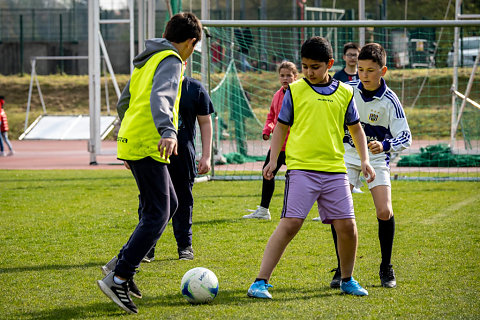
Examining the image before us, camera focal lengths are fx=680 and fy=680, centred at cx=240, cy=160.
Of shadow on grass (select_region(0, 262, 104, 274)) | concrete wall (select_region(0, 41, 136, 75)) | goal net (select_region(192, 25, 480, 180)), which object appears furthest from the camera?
concrete wall (select_region(0, 41, 136, 75))

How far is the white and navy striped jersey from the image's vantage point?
16.6ft

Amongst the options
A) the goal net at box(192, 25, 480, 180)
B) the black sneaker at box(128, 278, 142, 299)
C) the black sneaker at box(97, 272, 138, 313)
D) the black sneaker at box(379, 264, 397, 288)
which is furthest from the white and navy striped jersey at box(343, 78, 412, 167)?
the goal net at box(192, 25, 480, 180)

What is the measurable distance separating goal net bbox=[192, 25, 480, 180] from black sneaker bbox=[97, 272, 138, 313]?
26.5 feet

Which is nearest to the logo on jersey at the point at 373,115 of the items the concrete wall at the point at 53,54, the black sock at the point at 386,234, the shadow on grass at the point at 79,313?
the black sock at the point at 386,234

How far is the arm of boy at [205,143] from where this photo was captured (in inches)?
198

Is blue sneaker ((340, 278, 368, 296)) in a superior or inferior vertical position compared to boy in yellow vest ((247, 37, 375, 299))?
inferior

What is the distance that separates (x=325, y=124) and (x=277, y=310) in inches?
48.9

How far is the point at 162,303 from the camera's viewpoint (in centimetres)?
448

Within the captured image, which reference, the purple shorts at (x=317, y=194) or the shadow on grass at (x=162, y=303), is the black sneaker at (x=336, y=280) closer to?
the shadow on grass at (x=162, y=303)

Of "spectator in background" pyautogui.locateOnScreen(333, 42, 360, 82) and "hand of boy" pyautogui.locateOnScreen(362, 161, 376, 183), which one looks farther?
"spectator in background" pyautogui.locateOnScreen(333, 42, 360, 82)

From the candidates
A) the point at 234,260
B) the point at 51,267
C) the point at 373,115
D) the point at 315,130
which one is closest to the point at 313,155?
the point at 315,130

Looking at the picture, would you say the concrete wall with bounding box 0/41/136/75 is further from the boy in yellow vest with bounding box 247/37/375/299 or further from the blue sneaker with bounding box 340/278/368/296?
the blue sneaker with bounding box 340/278/368/296

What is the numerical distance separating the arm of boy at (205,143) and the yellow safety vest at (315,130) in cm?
76

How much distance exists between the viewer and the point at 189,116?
19.4ft
